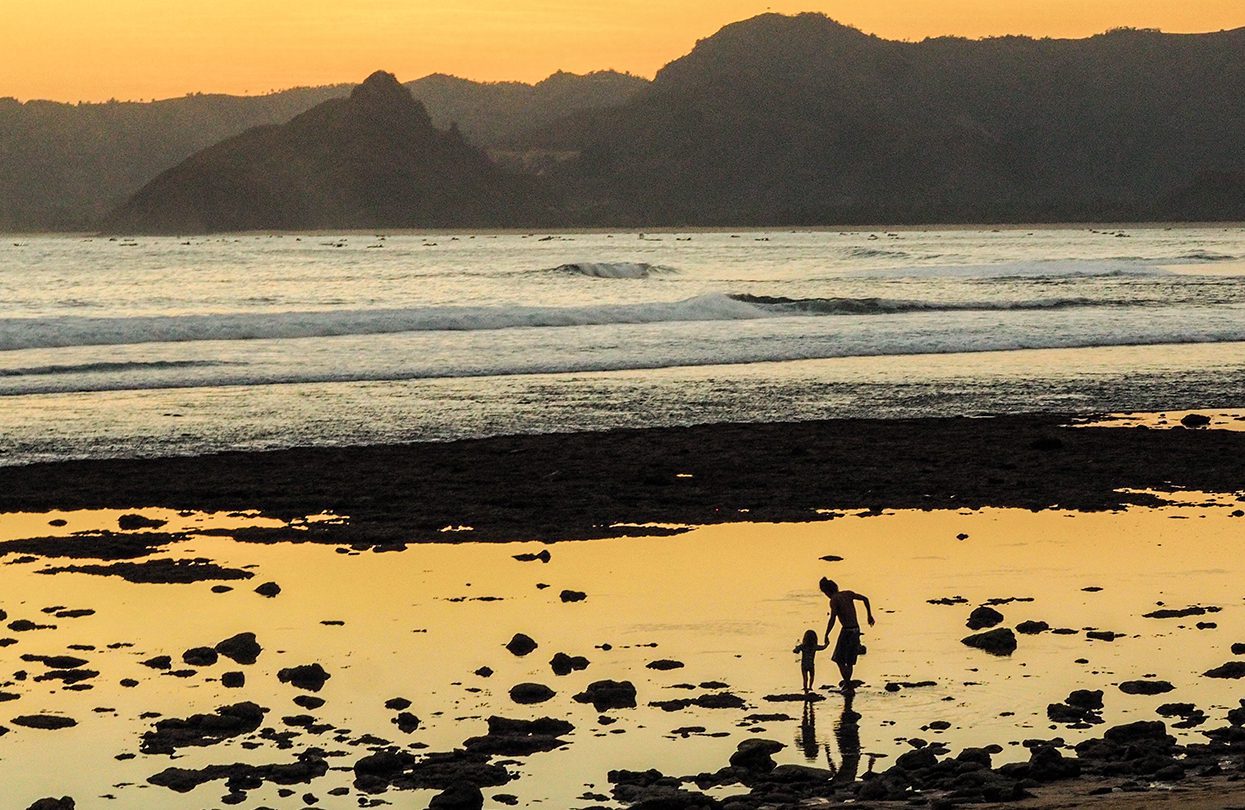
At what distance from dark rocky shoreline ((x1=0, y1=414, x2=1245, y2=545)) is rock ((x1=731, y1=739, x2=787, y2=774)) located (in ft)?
24.5

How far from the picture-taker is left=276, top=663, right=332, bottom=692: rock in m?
11.4

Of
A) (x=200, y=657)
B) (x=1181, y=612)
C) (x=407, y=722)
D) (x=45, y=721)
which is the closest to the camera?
(x=407, y=722)

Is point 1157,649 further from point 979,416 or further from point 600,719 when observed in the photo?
point 979,416

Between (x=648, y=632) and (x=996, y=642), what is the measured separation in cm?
272

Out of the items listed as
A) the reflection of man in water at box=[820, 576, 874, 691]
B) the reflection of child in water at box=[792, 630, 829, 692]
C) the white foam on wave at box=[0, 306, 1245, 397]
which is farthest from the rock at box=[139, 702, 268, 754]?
the white foam on wave at box=[0, 306, 1245, 397]

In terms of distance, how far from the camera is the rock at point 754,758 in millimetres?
9531

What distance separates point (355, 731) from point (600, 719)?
160 centimetres

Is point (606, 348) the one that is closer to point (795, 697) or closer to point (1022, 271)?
point (795, 697)

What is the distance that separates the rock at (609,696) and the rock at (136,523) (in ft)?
26.8

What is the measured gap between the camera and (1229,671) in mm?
11508

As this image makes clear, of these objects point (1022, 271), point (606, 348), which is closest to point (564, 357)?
point (606, 348)

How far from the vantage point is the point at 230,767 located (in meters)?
9.60

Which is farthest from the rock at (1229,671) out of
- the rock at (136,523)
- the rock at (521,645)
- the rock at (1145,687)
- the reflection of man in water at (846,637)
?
the rock at (136,523)

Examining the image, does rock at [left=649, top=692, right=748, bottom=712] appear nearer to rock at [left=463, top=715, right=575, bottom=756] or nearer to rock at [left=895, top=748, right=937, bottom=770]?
rock at [left=463, top=715, right=575, bottom=756]
